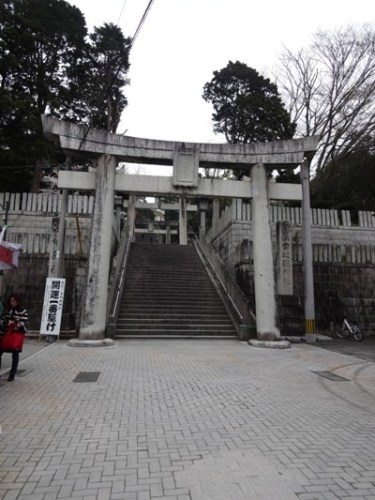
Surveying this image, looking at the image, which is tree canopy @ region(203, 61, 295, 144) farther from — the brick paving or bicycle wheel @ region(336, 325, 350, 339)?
the brick paving

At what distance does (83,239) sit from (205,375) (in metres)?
9.48

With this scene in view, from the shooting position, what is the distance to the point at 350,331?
1369cm

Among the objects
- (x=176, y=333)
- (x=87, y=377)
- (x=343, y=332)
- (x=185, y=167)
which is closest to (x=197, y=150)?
(x=185, y=167)

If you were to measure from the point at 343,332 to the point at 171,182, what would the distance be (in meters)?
8.80

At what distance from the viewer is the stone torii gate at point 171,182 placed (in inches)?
441

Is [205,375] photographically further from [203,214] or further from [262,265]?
[203,214]

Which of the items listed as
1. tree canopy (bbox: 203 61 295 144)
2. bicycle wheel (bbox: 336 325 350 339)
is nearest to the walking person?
bicycle wheel (bbox: 336 325 350 339)

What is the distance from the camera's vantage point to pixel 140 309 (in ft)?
44.0

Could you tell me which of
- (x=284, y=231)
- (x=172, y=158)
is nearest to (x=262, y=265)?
(x=284, y=231)

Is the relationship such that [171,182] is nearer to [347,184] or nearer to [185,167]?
[185,167]

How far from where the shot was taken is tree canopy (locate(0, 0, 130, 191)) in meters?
15.9

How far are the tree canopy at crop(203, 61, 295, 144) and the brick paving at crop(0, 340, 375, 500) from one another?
16787mm

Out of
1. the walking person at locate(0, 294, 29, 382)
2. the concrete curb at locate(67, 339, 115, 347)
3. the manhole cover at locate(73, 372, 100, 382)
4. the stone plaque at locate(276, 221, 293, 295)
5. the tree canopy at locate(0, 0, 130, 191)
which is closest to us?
→ the walking person at locate(0, 294, 29, 382)

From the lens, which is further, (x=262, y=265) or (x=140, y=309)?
(x=140, y=309)
